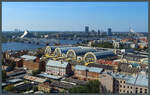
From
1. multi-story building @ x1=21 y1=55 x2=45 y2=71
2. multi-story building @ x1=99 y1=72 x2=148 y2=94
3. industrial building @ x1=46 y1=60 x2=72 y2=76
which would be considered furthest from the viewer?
multi-story building @ x1=21 y1=55 x2=45 y2=71

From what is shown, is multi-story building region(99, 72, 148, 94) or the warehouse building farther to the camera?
multi-story building region(99, 72, 148, 94)

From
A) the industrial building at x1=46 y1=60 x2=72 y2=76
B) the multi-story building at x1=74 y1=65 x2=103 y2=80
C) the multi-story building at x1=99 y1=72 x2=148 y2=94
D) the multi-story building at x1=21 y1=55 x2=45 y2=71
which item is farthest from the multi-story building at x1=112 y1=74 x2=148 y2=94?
the multi-story building at x1=21 y1=55 x2=45 y2=71

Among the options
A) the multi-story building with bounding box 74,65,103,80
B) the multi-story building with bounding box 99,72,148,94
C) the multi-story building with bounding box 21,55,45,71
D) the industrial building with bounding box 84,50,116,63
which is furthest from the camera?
the industrial building with bounding box 84,50,116,63

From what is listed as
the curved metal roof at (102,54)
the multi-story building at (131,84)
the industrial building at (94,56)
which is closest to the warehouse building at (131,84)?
the multi-story building at (131,84)

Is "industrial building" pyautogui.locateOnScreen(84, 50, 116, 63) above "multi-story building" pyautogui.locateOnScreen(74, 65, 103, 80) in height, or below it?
above

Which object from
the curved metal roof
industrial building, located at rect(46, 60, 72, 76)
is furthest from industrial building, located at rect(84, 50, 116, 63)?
industrial building, located at rect(46, 60, 72, 76)

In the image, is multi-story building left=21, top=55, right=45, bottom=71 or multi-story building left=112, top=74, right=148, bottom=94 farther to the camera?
multi-story building left=21, top=55, right=45, bottom=71

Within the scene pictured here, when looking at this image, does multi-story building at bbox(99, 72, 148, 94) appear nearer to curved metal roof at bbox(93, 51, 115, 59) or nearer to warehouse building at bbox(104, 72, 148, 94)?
warehouse building at bbox(104, 72, 148, 94)

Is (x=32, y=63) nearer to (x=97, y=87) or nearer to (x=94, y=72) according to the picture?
(x=94, y=72)

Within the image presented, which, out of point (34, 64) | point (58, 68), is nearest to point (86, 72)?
point (58, 68)

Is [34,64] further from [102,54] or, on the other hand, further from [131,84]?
[131,84]

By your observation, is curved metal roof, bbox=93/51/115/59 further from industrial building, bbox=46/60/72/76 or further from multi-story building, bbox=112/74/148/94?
multi-story building, bbox=112/74/148/94

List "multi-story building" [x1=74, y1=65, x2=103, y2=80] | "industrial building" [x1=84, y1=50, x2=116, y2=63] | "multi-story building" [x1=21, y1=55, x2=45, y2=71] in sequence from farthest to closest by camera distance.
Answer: "industrial building" [x1=84, y1=50, x2=116, y2=63]
"multi-story building" [x1=21, y1=55, x2=45, y2=71]
"multi-story building" [x1=74, y1=65, x2=103, y2=80]
